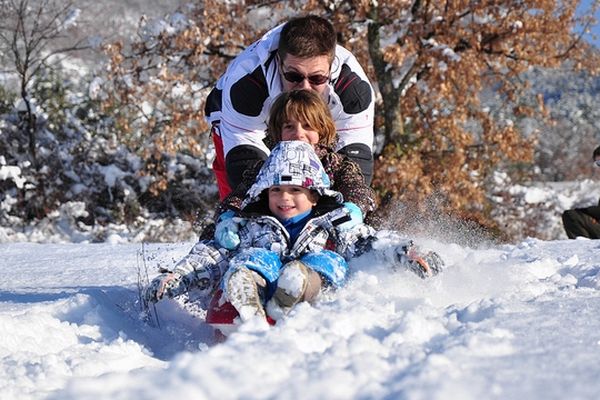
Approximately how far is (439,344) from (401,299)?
59cm

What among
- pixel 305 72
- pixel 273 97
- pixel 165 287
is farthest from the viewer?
pixel 273 97

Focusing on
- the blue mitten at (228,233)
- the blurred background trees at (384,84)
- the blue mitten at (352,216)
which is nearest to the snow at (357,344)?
the blue mitten at (352,216)

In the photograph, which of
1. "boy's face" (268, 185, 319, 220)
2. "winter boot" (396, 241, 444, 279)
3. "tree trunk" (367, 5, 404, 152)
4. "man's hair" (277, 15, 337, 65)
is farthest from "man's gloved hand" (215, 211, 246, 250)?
"tree trunk" (367, 5, 404, 152)

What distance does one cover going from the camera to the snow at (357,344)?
121 cm

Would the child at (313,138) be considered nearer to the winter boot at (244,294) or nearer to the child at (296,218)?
the child at (296,218)

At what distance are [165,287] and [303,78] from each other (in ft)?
3.84

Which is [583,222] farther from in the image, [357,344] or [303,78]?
[357,344]

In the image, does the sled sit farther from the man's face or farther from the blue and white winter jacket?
the man's face

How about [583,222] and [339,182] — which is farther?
[583,222]

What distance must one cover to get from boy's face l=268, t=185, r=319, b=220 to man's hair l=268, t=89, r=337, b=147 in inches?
13.3

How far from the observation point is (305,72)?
9.76ft

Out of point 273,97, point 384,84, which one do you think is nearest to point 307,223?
point 273,97

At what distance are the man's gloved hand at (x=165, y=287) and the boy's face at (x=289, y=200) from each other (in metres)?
0.49

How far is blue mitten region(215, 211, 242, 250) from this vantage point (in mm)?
2617
